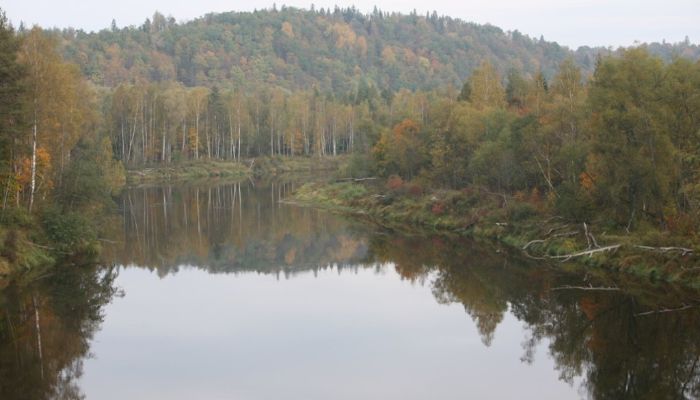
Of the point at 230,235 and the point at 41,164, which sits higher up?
the point at 41,164

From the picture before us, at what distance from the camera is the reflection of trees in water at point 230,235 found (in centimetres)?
4162

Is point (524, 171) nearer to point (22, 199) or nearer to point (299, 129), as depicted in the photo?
point (22, 199)

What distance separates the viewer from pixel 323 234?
50.4 m

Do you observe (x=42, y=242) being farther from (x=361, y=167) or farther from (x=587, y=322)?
(x=361, y=167)

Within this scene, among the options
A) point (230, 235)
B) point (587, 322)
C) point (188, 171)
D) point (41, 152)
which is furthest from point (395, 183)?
point (188, 171)

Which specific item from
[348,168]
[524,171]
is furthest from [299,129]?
[524,171]

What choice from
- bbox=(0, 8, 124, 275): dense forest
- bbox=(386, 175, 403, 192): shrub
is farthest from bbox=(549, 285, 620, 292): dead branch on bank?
bbox=(386, 175, 403, 192): shrub

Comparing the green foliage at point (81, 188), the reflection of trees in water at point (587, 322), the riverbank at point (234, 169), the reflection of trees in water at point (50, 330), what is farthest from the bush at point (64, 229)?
the riverbank at point (234, 169)

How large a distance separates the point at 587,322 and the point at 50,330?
18239 millimetres

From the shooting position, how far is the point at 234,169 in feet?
354

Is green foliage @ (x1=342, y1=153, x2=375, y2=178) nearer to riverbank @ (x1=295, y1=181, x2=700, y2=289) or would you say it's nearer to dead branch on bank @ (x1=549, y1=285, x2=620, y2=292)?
→ riverbank @ (x1=295, y1=181, x2=700, y2=289)

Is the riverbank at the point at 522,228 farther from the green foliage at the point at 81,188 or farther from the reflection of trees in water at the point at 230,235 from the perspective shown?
the green foliage at the point at 81,188

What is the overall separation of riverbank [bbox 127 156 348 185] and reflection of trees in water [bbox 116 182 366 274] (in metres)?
21.6

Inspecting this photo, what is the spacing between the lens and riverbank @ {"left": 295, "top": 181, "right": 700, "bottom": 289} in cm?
3086
